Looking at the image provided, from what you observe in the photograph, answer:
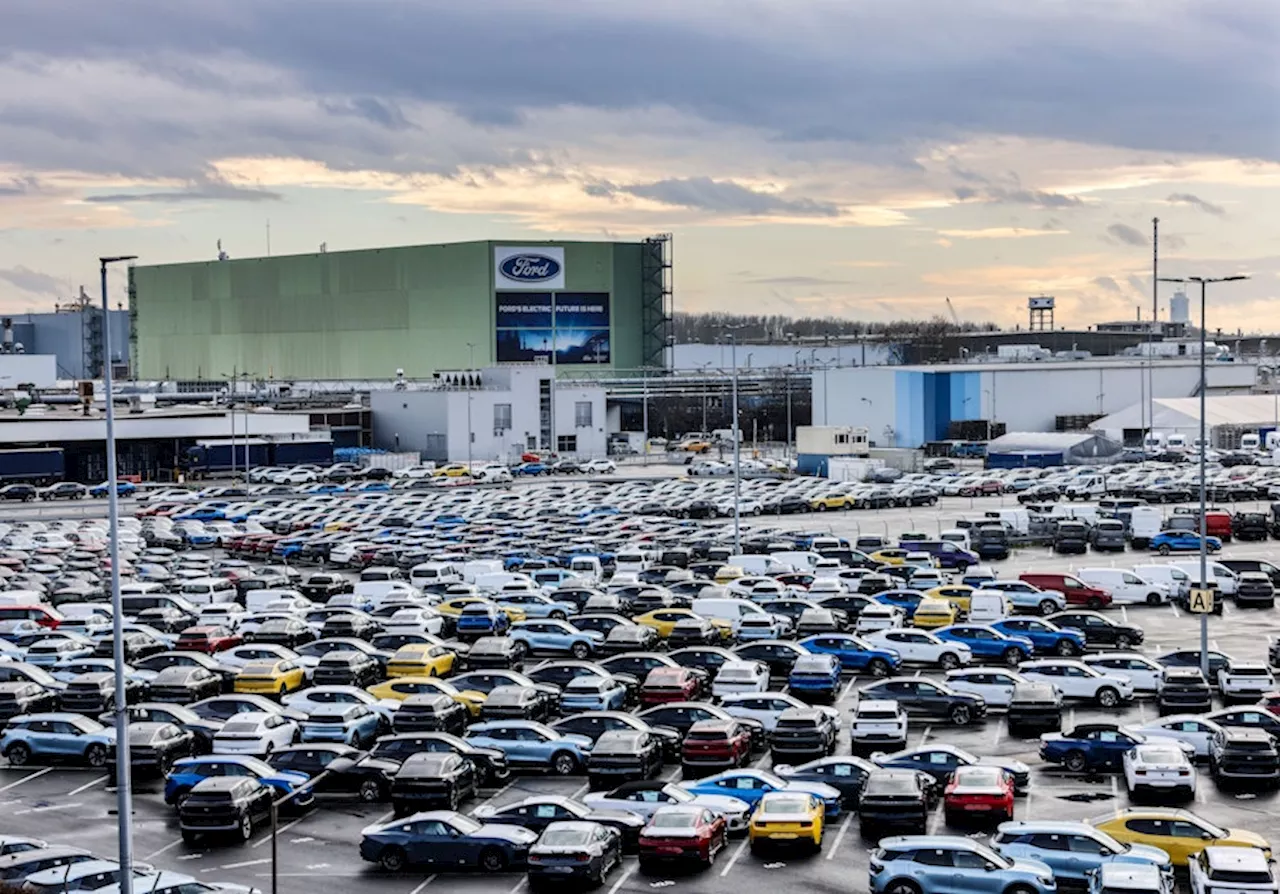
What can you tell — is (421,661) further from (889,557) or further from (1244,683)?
(889,557)

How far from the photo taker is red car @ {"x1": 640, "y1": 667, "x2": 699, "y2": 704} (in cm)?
3162

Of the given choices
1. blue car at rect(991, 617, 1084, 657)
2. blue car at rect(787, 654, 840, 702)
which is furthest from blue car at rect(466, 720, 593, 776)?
blue car at rect(991, 617, 1084, 657)

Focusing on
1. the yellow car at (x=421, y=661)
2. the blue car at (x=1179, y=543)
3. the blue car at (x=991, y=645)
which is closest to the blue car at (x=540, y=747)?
the yellow car at (x=421, y=661)

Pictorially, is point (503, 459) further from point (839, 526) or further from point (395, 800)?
point (395, 800)

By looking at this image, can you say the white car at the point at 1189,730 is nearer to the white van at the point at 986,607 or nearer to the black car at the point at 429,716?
the black car at the point at 429,716

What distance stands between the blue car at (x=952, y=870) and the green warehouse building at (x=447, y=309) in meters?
110

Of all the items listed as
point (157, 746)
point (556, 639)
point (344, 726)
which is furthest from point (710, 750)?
point (556, 639)

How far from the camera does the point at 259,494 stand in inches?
3184

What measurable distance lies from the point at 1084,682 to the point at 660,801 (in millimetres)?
11081

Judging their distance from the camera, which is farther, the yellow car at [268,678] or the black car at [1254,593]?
the black car at [1254,593]

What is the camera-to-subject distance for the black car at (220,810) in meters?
23.7

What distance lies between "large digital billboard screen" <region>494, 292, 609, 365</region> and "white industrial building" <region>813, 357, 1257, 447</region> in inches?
1051

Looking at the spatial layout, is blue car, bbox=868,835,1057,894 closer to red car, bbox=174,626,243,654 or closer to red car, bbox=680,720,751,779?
red car, bbox=680,720,751,779

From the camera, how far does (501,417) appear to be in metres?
105
